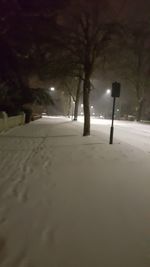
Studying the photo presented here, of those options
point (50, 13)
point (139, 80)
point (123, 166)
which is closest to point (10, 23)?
point (50, 13)

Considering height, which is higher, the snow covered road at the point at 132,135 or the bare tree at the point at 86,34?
the bare tree at the point at 86,34

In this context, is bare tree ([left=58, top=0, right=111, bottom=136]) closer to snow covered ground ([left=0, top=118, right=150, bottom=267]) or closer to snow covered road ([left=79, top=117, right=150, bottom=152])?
snow covered road ([left=79, top=117, right=150, bottom=152])

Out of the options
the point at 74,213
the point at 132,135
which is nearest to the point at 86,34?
the point at 132,135

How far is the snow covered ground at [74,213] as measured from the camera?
140 inches

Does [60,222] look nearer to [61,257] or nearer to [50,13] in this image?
[61,257]

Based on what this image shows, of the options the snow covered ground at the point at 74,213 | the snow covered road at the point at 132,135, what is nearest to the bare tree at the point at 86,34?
the snow covered road at the point at 132,135

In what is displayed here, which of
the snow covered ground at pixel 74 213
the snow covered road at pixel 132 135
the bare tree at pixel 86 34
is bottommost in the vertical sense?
the snow covered road at pixel 132 135

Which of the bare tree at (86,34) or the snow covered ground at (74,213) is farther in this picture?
the bare tree at (86,34)

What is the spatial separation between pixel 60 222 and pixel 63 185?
198cm

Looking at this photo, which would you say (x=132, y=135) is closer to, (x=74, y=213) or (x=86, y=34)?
(x=86, y=34)

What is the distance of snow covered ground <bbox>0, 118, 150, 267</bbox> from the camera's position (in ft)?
11.7

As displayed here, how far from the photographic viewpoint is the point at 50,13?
1484cm

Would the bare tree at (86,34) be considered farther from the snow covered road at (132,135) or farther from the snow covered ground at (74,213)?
the snow covered ground at (74,213)

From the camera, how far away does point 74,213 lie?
480cm
